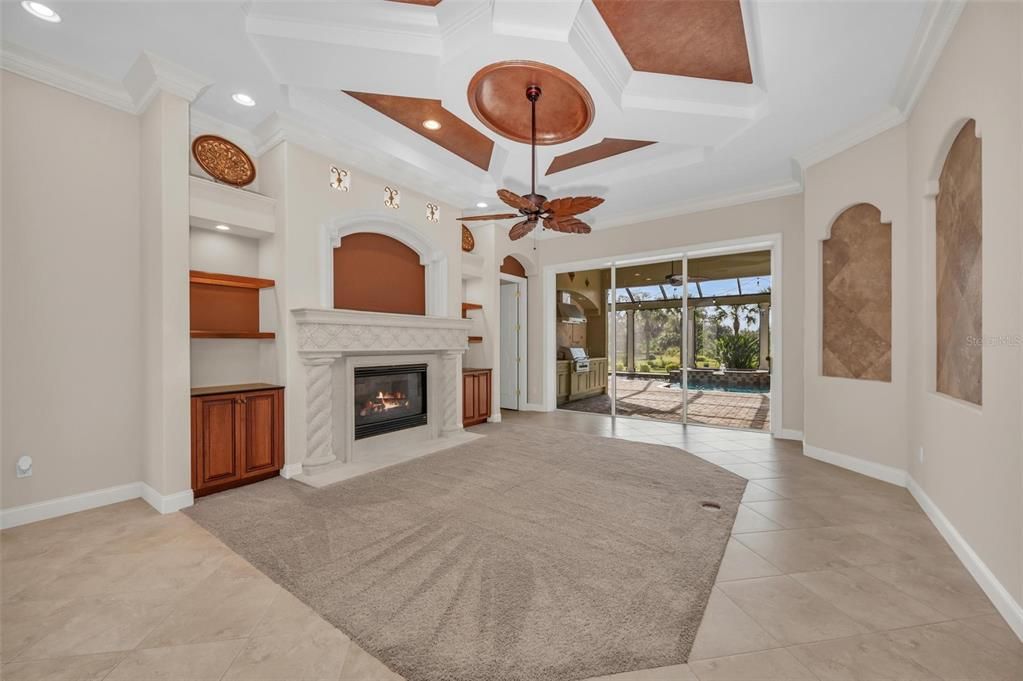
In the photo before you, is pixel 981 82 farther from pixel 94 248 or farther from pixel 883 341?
pixel 94 248

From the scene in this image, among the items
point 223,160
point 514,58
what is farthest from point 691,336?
point 223,160

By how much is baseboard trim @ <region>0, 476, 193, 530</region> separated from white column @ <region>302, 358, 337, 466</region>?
936 millimetres

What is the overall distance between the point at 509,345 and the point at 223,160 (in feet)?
16.8

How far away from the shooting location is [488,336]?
648cm

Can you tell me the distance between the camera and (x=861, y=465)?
3803 mm

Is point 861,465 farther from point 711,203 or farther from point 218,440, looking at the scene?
point 218,440

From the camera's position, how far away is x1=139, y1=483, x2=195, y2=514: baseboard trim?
9.70 ft

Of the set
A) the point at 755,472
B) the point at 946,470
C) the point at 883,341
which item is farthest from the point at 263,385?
the point at 883,341

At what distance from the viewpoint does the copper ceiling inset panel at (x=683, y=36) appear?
2.56m

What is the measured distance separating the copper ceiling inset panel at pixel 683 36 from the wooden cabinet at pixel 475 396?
4.22 m

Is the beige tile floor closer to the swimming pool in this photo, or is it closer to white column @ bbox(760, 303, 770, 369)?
white column @ bbox(760, 303, 770, 369)

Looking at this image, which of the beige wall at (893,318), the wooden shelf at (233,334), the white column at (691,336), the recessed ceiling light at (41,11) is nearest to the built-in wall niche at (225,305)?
the wooden shelf at (233,334)

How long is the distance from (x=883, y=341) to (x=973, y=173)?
1.82m

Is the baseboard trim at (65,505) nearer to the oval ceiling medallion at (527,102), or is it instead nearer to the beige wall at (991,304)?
the oval ceiling medallion at (527,102)
